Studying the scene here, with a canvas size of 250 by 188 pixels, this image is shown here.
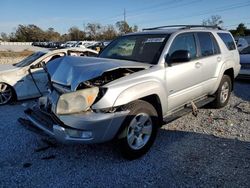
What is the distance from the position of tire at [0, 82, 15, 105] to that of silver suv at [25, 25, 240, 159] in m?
3.15

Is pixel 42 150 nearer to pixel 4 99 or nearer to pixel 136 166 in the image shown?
pixel 136 166

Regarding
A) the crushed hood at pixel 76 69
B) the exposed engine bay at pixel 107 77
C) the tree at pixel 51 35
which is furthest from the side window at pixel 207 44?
the tree at pixel 51 35

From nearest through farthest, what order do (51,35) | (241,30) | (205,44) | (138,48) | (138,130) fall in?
(138,130) → (138,48) → (205,44) → (241,30) → (51,35)

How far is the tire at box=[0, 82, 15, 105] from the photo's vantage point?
7.21m

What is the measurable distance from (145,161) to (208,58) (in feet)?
8.84

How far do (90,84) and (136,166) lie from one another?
→ 51.9 inches

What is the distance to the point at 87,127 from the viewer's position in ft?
11.2

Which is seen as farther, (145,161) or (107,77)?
(107,77)

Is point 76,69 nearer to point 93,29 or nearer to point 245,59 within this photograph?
point 245,59

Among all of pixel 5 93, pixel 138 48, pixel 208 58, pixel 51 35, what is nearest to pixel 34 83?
pixel 5 93

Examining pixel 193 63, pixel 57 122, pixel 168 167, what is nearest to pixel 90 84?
pixel 57 122

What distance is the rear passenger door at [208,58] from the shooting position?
5353 mm

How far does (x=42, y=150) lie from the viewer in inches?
171

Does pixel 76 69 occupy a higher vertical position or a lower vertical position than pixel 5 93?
higher
